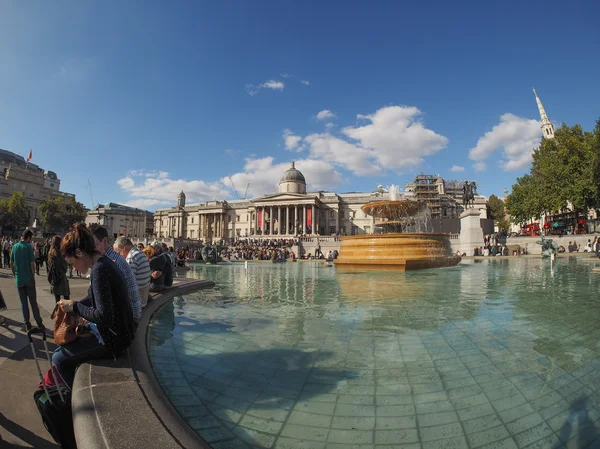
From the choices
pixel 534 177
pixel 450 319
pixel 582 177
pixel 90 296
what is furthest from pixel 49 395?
pixel 534 177

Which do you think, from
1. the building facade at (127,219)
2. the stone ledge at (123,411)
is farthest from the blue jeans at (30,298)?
the building facade at (127,219)

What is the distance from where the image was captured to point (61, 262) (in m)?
5.33

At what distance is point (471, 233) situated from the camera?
91.2 ft

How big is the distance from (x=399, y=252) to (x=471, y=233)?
1819cm

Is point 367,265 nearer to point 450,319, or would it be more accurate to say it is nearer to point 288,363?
point 450,319

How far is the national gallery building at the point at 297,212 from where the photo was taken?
66750mm

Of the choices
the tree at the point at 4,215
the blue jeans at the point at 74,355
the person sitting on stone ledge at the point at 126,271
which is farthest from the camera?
the tree at the point at 4,215

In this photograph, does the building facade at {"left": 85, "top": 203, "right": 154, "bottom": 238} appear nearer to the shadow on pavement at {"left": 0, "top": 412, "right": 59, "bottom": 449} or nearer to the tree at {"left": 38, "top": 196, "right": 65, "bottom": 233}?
the tree at {"left": 38, "top": 196, "right": 65, "bottom": 233}

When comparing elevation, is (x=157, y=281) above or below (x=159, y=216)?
below

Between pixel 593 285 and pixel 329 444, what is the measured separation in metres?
8.36

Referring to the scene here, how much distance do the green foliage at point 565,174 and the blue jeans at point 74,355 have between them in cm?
4116

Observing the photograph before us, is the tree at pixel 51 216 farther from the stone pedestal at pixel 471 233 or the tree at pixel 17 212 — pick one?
the stone pedestal at pixel 471 233

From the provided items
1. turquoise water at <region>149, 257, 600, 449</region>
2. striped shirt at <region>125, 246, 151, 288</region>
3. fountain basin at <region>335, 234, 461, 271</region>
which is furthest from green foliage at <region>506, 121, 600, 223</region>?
striped shirt at <region>125, 246, 151, 288</region>

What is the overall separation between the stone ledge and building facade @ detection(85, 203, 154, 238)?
9868 centimetres
